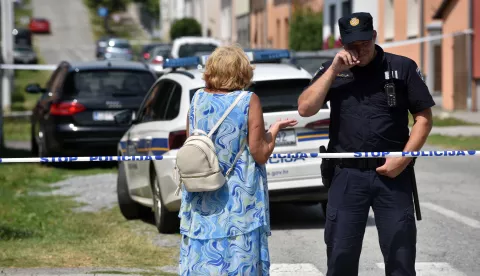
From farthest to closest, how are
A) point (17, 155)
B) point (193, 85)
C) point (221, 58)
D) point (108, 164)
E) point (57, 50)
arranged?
point (57, 50) → point (17, 155) → point (108, 164) → point (193, 85) → point (221, 58)

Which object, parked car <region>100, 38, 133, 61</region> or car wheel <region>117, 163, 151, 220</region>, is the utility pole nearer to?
car wheel <region>117, 163, 151, 220</region>

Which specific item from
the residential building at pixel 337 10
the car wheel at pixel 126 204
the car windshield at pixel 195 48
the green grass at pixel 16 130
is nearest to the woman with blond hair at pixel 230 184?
the car wheel at pixel 126 204

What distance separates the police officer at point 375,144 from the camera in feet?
19.2

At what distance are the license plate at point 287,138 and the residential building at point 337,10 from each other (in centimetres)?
2802

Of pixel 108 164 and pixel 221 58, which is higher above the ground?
pixel 221 58

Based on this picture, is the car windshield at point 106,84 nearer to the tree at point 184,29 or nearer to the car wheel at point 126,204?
the car wheel at point 126,204

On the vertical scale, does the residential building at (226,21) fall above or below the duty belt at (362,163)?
above

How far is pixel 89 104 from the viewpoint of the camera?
16.4 meters

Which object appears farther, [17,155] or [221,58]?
[17,155]

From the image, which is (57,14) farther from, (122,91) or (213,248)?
(213,248)

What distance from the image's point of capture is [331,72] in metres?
5.77

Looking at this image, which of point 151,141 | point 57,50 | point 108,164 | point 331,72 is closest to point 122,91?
point 108,164

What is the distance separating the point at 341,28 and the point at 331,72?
235 millimetres

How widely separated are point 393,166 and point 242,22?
201 feet
